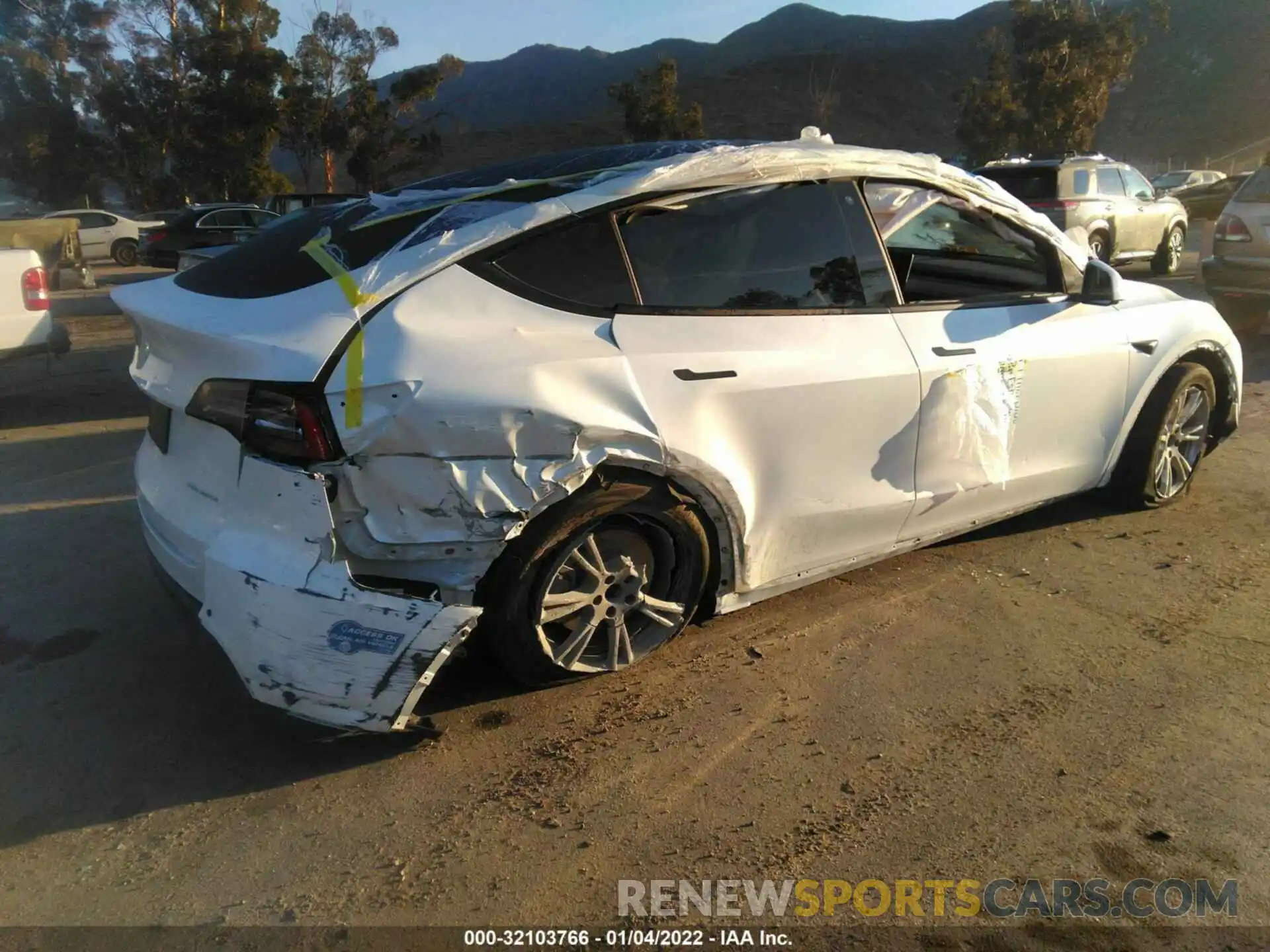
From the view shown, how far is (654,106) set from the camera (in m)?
35.7

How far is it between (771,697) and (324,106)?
1481 inches

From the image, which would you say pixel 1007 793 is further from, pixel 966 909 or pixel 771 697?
pixel 771 697

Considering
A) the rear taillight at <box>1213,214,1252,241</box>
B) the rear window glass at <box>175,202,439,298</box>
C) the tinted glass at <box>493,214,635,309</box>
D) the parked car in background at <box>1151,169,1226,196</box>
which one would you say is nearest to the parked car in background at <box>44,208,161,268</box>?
the rear taillight at <box>1213,214,1252,241</box>

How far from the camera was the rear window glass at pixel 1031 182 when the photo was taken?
1291cm

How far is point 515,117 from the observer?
323 ft

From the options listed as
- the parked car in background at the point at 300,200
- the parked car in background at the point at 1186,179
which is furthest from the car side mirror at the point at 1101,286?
the parked car in background at the point at 1186,179

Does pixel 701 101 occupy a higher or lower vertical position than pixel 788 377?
higher

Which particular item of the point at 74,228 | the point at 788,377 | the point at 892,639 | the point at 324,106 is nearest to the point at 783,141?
the point at 788,377

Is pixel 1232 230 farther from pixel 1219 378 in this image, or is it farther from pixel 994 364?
pixel 994 364

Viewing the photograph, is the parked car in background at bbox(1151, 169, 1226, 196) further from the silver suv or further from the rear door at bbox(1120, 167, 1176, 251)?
the silver suv

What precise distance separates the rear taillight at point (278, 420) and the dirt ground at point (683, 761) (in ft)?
2.31

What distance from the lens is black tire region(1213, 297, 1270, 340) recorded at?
9.92 metres

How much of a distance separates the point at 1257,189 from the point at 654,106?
28856 millimetres

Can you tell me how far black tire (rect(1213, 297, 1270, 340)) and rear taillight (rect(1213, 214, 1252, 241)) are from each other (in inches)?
25.5
